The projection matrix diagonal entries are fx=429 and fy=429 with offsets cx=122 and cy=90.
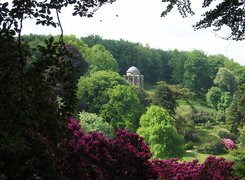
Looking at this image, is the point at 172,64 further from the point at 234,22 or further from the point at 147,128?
the point at 234,22

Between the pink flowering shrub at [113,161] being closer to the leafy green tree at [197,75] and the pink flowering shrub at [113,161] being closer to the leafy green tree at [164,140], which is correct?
the leafy green tree at [164,140]

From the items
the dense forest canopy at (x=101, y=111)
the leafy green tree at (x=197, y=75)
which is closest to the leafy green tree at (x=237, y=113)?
the dense forest canopy at (x=101, y=111)

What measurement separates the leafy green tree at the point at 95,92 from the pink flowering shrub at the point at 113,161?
3106 centimetres

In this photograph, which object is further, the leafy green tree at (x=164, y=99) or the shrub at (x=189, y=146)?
the leafy green tree at (x=164, y=99)

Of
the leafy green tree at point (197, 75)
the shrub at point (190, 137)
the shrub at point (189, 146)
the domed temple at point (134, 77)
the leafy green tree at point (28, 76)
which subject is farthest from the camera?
the leafy green tree at point (197, 75)

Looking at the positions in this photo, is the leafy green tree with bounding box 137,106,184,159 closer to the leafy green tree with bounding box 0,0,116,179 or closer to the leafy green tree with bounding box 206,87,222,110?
the leafy green tree with bounding box 0,0,116,179

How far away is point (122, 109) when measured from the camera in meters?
43.1

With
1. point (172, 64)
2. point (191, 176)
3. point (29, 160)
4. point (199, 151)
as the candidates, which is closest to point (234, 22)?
point (29, 160)

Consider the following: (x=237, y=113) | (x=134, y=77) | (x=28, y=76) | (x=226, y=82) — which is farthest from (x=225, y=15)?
(x=226, y=82)

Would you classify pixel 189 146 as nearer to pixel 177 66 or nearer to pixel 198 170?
pixel 198 170

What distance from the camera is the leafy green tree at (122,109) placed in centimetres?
4238

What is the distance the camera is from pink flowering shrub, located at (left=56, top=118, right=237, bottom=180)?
33.8 ft

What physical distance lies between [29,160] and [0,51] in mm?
3662

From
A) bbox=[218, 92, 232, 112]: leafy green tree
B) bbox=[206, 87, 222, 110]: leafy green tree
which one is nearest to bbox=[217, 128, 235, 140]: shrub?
bbox=[218, 92, 232, 112]: leafy green tree
